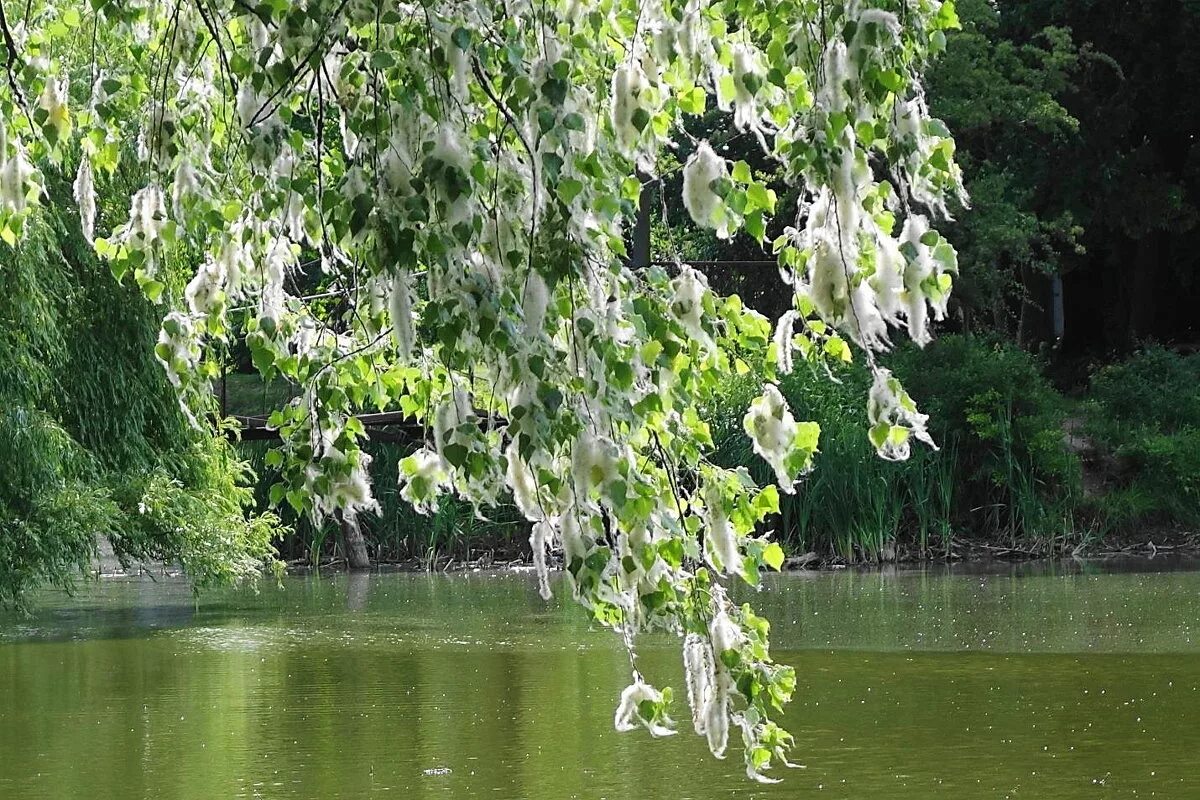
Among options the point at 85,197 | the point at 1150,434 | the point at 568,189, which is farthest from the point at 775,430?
the point at 1150,434

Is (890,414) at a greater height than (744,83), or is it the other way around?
(744,83)

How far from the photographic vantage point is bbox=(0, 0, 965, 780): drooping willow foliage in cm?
212

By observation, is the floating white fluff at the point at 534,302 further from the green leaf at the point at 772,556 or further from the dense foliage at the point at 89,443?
the dense foliage at the point at 89,443

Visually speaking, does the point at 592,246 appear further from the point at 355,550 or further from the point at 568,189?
the point at 355,550

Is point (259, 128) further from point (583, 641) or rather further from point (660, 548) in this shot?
point (583, 641)

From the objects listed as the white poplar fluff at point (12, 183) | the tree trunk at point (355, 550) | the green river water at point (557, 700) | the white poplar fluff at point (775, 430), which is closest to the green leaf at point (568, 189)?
the white poplar fluff at point (775, 430)

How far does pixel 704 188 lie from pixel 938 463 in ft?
48.6

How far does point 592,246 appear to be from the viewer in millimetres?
2264

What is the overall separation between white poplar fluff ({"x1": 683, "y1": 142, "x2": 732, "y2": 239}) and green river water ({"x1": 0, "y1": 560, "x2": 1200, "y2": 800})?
12.0ft

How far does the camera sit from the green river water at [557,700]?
6.06m

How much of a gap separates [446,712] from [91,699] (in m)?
1.78

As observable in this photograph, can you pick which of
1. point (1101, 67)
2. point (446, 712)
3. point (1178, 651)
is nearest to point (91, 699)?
point (446, 712)

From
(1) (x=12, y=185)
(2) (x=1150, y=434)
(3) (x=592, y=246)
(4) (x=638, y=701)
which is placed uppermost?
(2) (x=1150, y=434)

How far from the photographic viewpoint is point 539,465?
218cm
